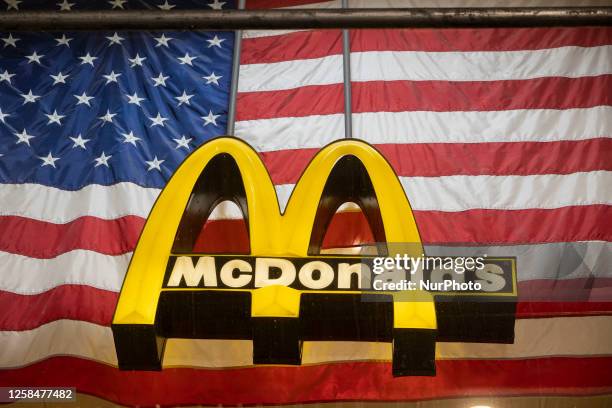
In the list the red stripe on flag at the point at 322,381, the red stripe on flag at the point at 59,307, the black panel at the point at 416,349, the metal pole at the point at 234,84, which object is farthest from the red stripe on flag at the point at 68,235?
Answer: the black panel at the point at 416,349

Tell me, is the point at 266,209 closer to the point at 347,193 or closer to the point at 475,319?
the point at 347,193

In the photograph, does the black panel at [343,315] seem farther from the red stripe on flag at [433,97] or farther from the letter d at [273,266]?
the red stripe on flag at [433,97]

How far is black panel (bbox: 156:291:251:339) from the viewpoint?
2.50 meters

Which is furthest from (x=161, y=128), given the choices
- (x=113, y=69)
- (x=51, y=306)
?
(x=51, y=306)

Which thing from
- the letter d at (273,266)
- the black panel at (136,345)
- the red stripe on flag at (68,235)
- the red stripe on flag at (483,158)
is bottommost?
the black panel at (136,345)

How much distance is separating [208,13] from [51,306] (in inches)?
119

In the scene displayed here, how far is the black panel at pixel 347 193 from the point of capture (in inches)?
107

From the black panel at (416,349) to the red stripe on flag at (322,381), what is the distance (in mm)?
1315

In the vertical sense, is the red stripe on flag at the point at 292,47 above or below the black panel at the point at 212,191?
above

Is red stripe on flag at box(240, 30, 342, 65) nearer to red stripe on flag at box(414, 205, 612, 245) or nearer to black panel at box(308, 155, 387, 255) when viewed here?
red stripe on flag at box(414, 205, 612, 245)

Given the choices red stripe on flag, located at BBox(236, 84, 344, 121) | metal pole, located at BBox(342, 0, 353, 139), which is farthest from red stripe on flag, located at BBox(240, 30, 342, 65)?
red stripe on flag, located at BBox(236, 84, 344, 121)

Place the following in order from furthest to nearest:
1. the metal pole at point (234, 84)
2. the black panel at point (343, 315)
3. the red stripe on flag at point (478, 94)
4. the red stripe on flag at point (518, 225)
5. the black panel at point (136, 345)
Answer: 1. the metal pole at point (234, 84)
2. the red stripe on flag at point (478, 94)
3. the red stripe on flag at point (518, 225)
4. the black panel at point (343, 315)
5. the black panel at point (136, 345)

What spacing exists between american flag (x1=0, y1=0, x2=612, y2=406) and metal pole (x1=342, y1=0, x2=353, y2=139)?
9cm

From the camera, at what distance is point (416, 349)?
2.50m
